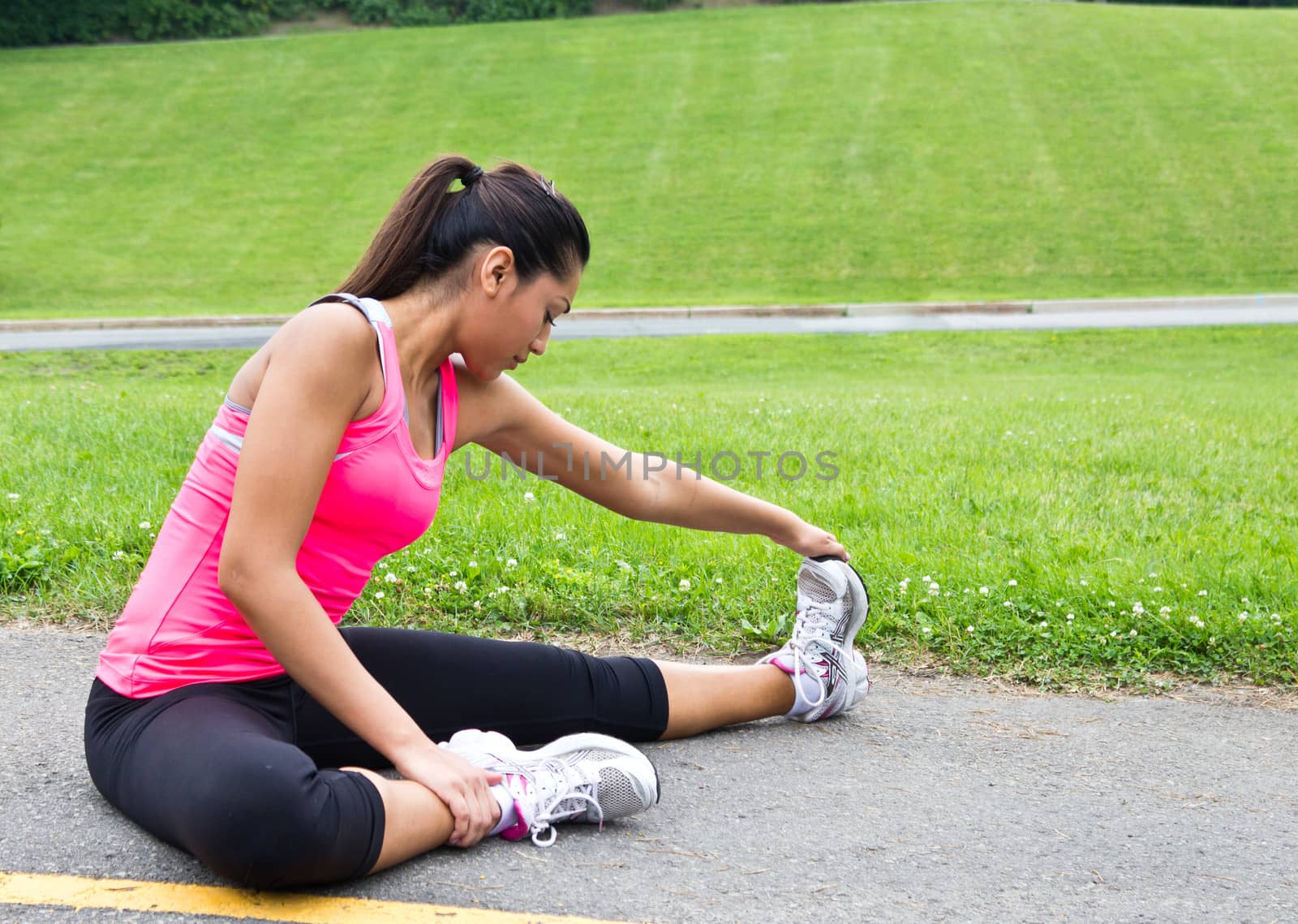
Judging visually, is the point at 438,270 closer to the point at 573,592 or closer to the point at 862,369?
the point at 573,592

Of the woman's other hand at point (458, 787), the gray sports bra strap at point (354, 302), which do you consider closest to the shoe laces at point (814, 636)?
the woman's other hand at point (458, 787)

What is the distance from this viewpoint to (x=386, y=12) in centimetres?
3753

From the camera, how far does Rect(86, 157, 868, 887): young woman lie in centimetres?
229

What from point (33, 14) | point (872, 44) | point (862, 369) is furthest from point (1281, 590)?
point (33, 14)

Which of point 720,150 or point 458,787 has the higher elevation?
point 458,787

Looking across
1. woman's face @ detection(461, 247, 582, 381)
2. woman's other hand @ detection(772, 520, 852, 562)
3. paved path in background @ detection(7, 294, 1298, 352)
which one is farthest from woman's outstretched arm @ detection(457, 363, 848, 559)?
paved path in background @ detection(7, 294, 1298, 352)

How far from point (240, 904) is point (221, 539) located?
2.50 ft

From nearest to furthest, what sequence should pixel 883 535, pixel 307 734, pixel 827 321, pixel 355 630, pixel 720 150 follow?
pixel 307 734 → pixel 355 630 → pixel 883 535 → pixel 827 321 → pixel 720 150

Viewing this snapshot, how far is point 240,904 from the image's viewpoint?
7.39 ft

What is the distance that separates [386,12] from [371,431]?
38.9 meters

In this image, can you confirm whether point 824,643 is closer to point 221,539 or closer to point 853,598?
point 853,598

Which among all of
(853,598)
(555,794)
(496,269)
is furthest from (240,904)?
(853,598)

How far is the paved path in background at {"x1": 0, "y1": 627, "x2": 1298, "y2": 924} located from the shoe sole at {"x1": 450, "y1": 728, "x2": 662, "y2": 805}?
0.17m

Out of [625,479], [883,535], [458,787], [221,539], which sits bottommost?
[883,535]
